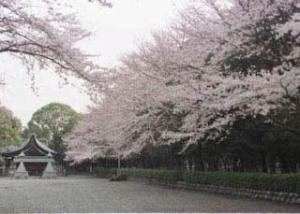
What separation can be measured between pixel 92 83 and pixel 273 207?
661 centimetres

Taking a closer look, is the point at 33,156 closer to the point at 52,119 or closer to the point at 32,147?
the point at 32,147

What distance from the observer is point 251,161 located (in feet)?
79.8

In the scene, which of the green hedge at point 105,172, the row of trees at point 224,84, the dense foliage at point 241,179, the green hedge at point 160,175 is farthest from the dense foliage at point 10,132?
the row of trees at point 224,84

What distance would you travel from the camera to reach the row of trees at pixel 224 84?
10.7m

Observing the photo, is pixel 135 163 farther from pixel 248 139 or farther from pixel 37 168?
pixel 248 139

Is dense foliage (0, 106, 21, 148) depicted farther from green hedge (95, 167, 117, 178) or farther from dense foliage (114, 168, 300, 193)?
dense foliage (114, 168, 300, 193)

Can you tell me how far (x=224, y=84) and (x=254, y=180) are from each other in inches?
289

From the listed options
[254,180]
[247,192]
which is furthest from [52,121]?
[254,180]

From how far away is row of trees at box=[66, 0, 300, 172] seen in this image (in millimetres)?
10727

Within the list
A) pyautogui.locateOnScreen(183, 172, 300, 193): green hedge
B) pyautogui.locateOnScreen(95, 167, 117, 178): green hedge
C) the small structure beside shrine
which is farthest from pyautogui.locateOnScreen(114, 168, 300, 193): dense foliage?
the small structure beside shrine

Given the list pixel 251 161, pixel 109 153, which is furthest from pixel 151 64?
pixel 109 153

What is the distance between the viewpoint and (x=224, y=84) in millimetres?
11547

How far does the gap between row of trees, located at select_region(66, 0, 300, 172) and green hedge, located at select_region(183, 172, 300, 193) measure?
43.4 inches

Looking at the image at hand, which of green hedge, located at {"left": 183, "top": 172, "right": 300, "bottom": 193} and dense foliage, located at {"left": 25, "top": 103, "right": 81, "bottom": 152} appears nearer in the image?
green hedge, located at {"left": 183, "top": 172, "right": 300, "bottom": 193}
